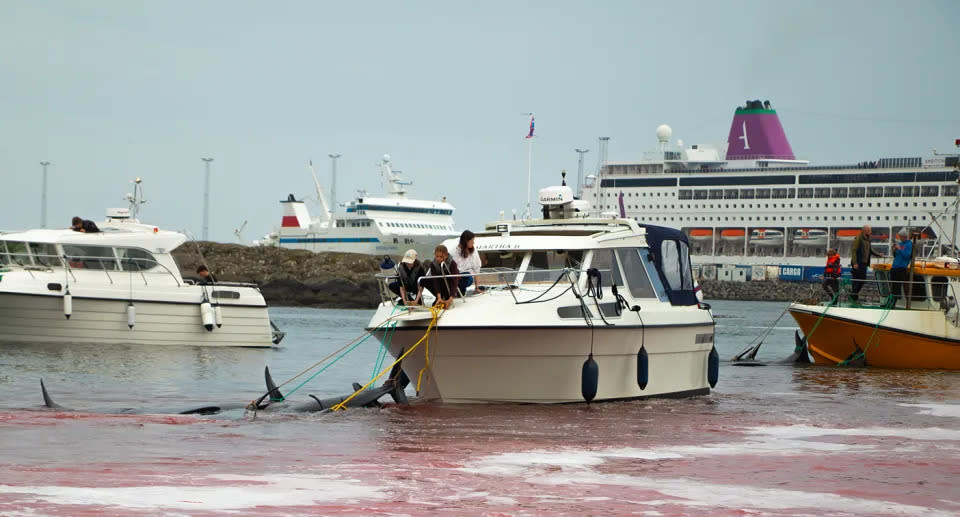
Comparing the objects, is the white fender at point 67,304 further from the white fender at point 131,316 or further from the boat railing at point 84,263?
the white fender at point 131,316

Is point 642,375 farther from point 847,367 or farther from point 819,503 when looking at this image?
point 847,367

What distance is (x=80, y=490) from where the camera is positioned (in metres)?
9.05

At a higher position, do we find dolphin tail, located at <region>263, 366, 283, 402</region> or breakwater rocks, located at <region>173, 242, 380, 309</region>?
dolphin tail, located at <region>263, 366, 283, 402</region>

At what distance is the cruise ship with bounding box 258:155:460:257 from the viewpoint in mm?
102438

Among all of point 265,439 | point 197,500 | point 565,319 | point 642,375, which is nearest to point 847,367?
point 642,375

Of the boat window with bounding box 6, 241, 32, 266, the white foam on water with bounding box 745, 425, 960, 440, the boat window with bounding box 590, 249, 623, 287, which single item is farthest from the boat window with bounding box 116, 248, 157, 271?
the white foam on water with bounding box 745, 425, 960, 440

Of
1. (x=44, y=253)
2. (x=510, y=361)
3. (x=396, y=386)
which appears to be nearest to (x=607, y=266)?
(x=510, y=361)

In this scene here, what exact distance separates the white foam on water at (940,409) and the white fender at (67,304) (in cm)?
1700

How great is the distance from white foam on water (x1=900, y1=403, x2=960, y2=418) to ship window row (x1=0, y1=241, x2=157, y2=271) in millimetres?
16970

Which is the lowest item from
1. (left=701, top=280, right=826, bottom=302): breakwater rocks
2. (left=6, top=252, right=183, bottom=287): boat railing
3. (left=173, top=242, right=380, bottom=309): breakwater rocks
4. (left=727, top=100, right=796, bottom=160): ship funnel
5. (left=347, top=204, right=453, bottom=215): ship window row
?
(left=701, top=280, right=826, bottom=302): breakwater rocks

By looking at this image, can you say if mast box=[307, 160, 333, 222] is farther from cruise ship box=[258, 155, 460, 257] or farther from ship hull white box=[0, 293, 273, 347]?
ship hull white box=[0, 293, 273, 347]

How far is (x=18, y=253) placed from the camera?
27.7m

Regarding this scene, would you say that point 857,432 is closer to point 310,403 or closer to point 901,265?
point 310,403

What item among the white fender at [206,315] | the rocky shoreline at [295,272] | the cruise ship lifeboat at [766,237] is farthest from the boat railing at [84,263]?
the cruise ship lifeboat at [766,237]
